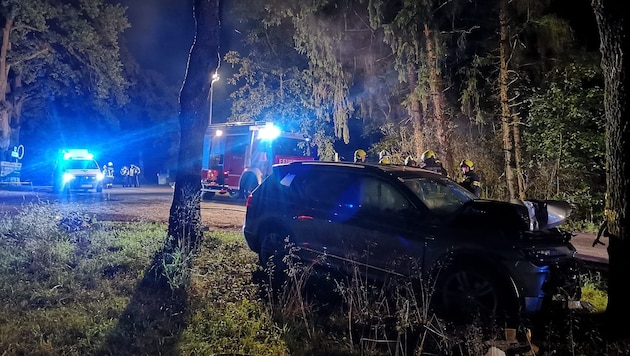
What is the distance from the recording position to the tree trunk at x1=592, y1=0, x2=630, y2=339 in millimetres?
4352

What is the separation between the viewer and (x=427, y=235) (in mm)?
5121

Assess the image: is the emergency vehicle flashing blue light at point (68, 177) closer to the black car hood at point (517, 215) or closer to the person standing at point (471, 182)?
the person standing at point (471, 182)

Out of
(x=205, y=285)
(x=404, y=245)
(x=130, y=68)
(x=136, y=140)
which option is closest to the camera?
(x=404, y=245)

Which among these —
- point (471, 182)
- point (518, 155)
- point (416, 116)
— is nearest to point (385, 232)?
point (471, 182)

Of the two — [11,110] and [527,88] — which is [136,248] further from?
[11,110]

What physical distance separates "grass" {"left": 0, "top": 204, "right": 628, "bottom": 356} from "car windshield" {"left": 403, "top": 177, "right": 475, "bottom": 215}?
1.03m

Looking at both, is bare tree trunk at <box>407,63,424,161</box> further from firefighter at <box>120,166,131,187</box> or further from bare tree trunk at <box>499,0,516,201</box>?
firefighter at <box>120,166,131,187</box>

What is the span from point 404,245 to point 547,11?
443 inches

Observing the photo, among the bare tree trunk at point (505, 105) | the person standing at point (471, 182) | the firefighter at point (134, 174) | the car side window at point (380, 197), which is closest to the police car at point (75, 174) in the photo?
the firefighter at point (134, 174)

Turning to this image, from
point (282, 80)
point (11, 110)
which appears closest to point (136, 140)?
point (11, 110)

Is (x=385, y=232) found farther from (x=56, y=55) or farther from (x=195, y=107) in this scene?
(x=56, y=55)

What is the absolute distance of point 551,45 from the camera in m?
13.3

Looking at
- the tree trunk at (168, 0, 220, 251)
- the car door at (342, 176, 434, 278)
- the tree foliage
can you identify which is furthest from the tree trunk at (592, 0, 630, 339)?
the tree foliage

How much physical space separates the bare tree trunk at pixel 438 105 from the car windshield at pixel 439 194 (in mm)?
8548
